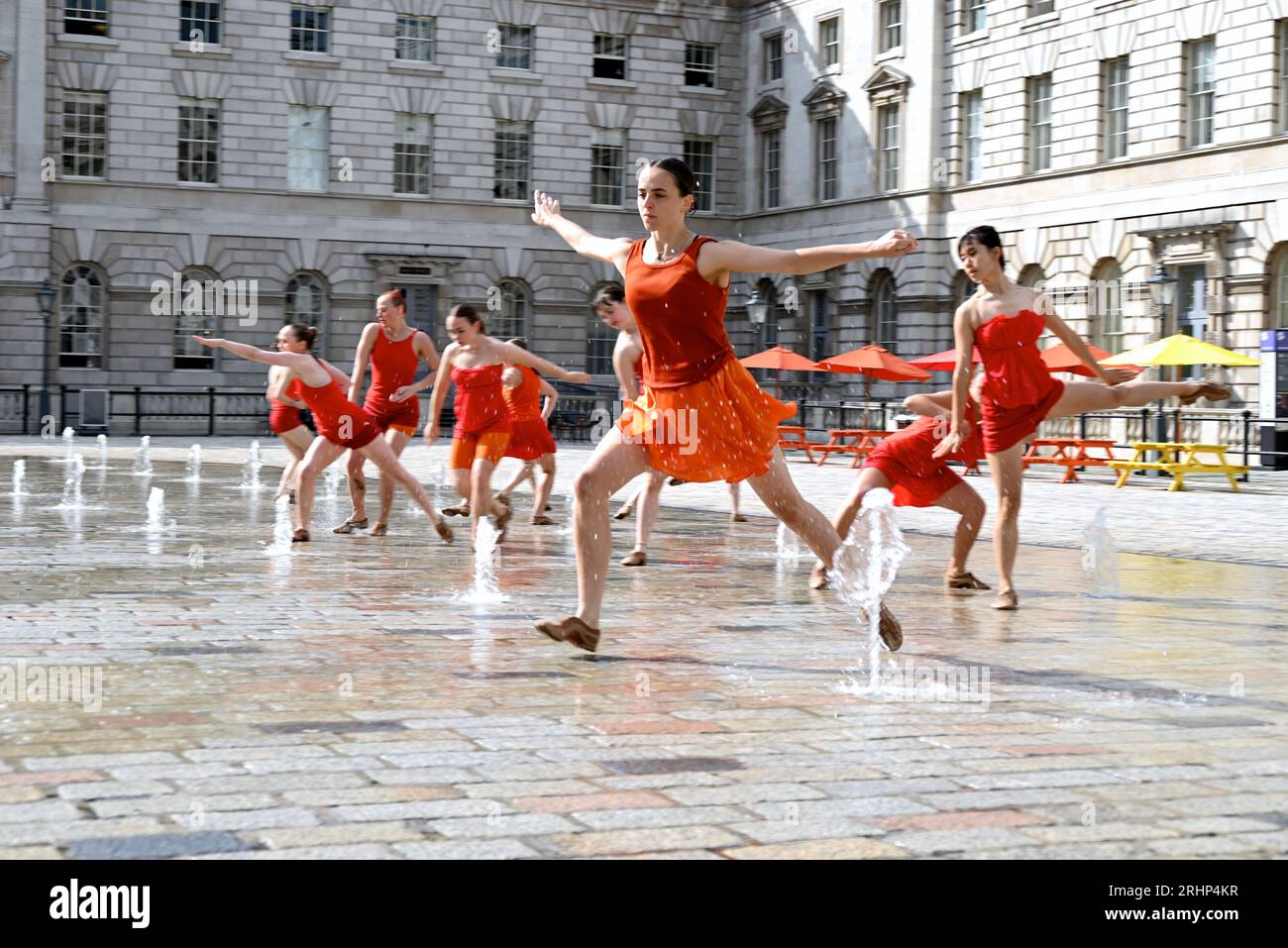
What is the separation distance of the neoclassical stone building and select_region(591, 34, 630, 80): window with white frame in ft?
0.31

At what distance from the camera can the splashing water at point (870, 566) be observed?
7621 mm

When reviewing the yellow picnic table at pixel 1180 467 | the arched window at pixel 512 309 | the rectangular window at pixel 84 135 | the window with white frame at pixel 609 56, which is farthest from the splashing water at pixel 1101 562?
the window with white frame at pixel 609 56

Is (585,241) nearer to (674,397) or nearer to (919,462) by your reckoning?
(674,397)

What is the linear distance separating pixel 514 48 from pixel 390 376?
34607 millimetres

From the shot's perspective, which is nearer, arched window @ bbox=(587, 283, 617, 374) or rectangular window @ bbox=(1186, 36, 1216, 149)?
rectangular window @ bbox=(1186, 36, 1216, 149)

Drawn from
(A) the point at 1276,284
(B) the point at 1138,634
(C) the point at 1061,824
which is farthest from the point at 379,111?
(C) the point at 1061,824

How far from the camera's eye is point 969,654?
7.81 metres

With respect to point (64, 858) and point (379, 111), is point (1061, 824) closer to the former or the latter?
point (64, 858)

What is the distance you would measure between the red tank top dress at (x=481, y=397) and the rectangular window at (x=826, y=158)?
1339 inches

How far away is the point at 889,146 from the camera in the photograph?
4403cm

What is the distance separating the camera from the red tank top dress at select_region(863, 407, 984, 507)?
33.9ft

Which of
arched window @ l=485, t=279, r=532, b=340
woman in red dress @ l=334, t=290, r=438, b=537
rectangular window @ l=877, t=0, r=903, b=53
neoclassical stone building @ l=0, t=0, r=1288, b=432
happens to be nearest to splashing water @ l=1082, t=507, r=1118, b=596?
A: woman in red dress @ l=334, t=290, r=438, b=537

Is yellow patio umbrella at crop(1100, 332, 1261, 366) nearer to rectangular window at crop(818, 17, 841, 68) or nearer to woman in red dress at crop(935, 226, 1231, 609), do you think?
woman in red dress at crop(935, 226, 1231, 609)

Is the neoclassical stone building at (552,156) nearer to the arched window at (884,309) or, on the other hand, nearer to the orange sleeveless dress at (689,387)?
the arched window at (884,309)
